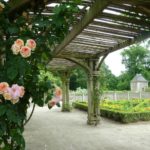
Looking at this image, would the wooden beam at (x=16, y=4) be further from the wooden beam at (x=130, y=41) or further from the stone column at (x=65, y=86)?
the stone column at (x=65, y=86)

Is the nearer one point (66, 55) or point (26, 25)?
point (26, 25)

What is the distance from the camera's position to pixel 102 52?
10375 millimetres

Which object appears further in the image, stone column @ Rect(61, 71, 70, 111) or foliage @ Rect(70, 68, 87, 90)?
foliage @ Rect(70, 68, 87, 90)

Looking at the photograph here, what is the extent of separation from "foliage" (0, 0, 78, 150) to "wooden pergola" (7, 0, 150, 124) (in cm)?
28

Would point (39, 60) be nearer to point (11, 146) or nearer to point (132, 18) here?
point (11, 146)

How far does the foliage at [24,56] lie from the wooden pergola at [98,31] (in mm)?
285

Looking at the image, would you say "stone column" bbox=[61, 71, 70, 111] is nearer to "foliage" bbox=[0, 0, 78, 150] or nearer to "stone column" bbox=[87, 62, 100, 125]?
"stone column" bbox=[87, 62, 100, 125]

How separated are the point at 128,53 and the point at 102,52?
46.3m

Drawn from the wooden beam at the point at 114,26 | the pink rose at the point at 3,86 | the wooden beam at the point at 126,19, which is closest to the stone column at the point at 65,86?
the wooden beam at the point at 114,26

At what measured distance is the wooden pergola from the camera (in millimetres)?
4930

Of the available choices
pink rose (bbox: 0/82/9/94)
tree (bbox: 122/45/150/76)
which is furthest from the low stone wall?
tree (bbox: 122/45/150/76)

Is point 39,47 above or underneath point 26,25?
underneath

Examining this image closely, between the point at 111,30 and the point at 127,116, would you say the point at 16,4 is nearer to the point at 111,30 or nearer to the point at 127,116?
the point at 111,30

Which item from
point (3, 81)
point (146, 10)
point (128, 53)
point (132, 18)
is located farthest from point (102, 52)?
point (128, 53)
